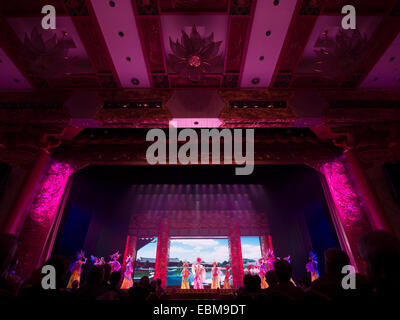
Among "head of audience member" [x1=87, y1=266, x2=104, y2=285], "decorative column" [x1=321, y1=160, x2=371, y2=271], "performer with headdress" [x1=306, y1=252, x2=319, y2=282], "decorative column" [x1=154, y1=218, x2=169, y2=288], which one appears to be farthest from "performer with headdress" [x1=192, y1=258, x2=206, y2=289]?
"head of audience member" [x1=87, y1=266, x2=104, y2=285]

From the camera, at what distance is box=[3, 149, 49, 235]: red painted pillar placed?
14.1ft

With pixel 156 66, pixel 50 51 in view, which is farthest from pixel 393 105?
pixel 50 51

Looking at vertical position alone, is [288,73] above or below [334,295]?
above

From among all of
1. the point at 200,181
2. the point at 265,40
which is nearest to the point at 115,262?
the point at 200,181

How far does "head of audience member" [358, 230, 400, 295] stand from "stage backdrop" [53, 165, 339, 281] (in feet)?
14.8

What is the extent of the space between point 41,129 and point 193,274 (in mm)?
7505

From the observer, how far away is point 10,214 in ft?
14.3

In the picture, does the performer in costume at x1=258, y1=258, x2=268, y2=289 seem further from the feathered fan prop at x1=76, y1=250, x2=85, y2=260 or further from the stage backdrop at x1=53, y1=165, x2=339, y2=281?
the feathered fan prop at x1=76, y1=250, x2=85, y2=260

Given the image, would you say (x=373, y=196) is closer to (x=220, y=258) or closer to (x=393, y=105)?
(x=393, y=105)

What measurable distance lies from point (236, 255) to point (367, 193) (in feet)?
20.0

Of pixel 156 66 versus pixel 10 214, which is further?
pixel 156 66

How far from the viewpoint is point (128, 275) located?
862 cm

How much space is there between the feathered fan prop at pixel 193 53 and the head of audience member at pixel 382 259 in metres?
3.82

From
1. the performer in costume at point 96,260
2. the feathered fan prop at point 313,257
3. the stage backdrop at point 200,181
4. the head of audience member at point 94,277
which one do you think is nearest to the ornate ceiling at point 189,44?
the stage backdrop at point 200,181
